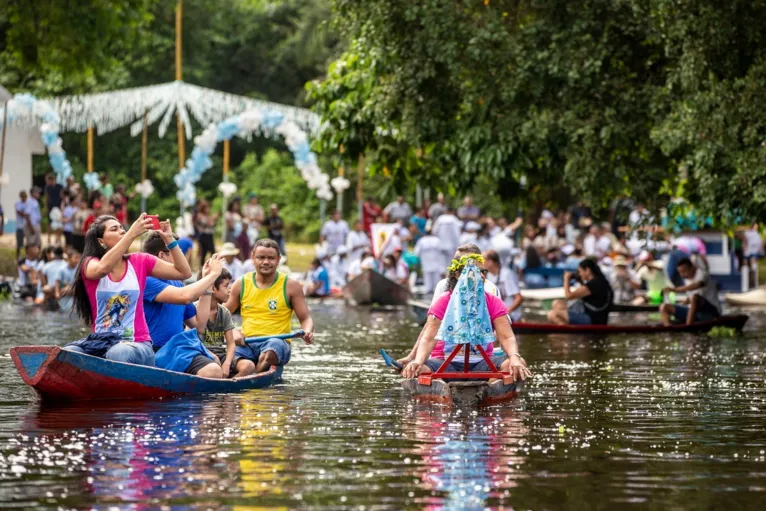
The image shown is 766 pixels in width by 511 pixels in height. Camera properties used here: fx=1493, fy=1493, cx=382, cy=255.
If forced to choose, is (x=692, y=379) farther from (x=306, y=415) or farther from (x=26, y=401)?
(x=26, y=401)

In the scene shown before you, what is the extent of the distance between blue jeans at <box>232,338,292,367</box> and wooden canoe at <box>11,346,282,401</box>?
4.06 feet

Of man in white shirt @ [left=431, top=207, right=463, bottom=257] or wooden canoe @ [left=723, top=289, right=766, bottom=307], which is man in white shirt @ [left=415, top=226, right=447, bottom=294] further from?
wooden canoe @ [left=723, top=289, right=766, bottom=307]

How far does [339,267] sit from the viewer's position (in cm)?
3547

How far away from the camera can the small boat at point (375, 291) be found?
98.0 ft

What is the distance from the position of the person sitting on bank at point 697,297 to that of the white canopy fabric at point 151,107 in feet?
59.1

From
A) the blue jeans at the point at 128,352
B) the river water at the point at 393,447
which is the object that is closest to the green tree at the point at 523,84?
the river water at the point at 393,447

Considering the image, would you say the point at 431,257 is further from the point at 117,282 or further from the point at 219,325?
the point at 117,282

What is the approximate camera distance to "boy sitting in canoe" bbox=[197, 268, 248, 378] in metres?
13.2

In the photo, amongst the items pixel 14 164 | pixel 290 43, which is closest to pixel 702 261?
pixel 14 164

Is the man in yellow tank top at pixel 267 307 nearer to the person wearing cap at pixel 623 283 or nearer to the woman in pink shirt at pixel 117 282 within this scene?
the woman in pink shirt at pixel 117 282

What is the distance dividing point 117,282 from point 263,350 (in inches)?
102

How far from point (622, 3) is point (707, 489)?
13970mm

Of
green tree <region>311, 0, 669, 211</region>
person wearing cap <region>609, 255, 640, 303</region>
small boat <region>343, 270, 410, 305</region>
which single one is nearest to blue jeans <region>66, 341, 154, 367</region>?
green tree <region>311, 0, 669, 211</region>

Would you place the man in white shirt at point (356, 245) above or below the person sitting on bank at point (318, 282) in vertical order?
above
